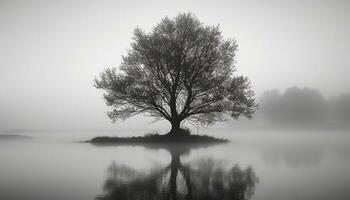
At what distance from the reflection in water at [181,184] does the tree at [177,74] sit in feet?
75.4

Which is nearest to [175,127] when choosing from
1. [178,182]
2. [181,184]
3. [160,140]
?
[160,140]

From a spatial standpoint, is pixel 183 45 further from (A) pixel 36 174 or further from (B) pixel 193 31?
(A) pixel 36 174

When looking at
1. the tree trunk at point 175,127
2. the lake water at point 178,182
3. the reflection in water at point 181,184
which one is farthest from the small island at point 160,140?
the reflection in water at point 181,184

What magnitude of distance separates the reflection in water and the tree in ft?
75.4

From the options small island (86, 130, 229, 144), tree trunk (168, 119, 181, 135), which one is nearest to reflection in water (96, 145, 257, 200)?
small island (86, 130, 229, 144)

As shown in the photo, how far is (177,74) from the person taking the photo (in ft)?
120

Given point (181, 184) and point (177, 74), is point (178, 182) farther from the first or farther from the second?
point (177, 74)

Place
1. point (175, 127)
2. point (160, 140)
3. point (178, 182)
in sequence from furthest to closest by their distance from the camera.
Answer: point (175, 127) < point (160, 140) < point (178, 182)

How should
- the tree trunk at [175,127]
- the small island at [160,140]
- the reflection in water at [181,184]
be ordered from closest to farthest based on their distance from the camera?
the reflection in water at [181,184] → the small island at [160,140] → the tree trunk at [175,127]

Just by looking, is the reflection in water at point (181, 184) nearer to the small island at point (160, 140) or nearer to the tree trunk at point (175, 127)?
the small island at point (160, 140)

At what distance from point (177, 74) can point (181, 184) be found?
26.9 meters

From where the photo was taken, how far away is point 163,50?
3616 centimetres

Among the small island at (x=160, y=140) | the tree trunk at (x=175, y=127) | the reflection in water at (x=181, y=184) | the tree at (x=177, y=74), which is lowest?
the reflection in water at (x=181, y=184)

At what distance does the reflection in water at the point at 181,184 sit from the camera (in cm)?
870
